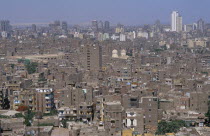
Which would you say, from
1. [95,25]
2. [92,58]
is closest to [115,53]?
[92,58]

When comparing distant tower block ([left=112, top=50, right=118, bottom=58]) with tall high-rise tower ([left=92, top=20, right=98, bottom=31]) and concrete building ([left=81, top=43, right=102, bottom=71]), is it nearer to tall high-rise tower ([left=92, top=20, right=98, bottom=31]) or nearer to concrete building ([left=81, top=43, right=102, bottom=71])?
concrete building ([left=81, top=43, right=102, bottom=71])

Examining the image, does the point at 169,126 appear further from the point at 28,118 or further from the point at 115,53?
the point at 115,53

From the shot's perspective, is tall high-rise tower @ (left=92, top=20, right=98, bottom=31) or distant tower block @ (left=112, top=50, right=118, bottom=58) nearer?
distant tower block @ (left=112, top=50, right=118, bottom=58)

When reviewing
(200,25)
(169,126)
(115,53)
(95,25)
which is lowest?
(115,53)

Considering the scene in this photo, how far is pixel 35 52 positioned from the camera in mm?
40531

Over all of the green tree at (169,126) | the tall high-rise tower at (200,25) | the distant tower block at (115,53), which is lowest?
the distant tower block at (115,53)

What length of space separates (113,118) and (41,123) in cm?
162

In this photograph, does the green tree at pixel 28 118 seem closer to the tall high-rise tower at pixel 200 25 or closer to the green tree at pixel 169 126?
the green tree at pixel 169 126

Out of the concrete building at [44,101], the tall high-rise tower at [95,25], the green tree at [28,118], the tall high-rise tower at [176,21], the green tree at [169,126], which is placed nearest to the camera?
the green tree at [169,126]

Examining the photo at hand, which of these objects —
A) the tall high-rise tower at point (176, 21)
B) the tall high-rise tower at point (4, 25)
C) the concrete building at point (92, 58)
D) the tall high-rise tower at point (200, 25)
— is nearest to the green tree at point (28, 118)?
the concrete building at point (92, 58)

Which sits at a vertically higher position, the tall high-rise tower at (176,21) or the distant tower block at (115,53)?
the tall high-rise tower at (176,21)

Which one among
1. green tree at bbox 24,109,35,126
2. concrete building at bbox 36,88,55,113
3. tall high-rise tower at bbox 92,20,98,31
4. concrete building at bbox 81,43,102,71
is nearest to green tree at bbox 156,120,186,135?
green tree at bbox 24,109,35,126

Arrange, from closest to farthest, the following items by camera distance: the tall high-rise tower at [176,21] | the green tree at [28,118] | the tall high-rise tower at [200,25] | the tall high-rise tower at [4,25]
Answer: the green tree at [28,118]
the tall high-rise tower at [4,25]
the tall high-rise tower at [200,25]
the tall high-rise tower at [176,21]

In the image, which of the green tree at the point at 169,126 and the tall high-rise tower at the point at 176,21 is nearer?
the green tree at the point at 169,126
